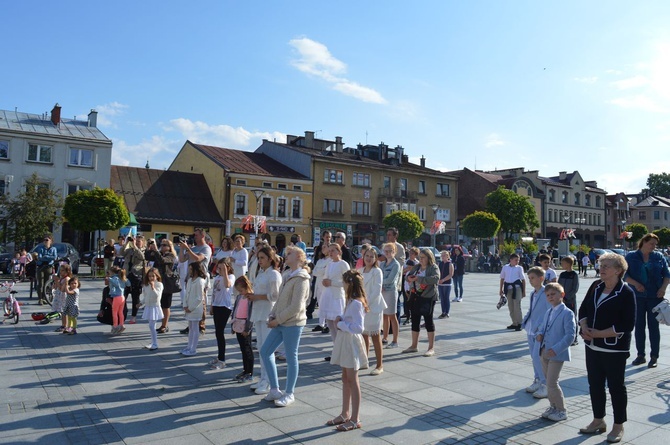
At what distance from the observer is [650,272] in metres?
8.38

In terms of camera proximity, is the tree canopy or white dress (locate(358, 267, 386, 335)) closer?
white dress (locate(358, 267, 386, 335))

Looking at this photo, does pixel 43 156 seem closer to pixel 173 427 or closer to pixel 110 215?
pixel 110 215

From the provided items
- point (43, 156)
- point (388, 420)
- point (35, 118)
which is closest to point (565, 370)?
point (388, 420)

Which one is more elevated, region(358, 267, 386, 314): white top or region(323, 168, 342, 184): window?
region(323, 168, 342, 184): window

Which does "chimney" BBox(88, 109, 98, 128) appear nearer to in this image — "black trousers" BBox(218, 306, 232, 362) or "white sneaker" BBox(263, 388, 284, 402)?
"black trousers" BBox(218, 306, 232, 362)

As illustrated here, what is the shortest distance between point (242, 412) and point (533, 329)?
3.61 meters

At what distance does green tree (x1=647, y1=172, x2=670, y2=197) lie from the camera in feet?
350

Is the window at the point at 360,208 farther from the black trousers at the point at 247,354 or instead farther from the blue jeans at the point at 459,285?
the black trousers at the point at 247,354

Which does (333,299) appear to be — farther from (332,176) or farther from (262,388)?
(332,176)

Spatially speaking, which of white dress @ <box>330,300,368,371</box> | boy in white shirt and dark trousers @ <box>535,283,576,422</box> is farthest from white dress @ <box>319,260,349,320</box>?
boy in white shirt and dark trousers @ <box>535,283,576,422</box>

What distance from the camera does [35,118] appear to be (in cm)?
4300

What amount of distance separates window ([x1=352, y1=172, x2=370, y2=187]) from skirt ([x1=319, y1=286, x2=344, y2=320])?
46.2 metres

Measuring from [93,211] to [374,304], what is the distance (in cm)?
2607

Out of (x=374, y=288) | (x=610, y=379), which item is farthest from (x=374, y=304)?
(x=610, y=379)
